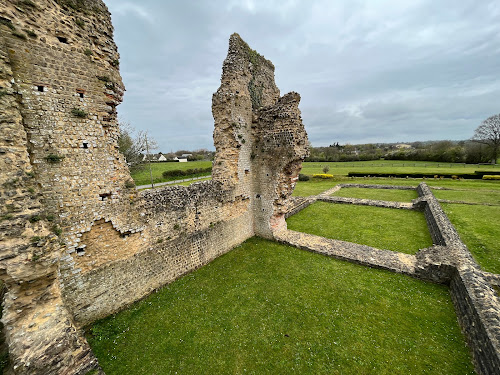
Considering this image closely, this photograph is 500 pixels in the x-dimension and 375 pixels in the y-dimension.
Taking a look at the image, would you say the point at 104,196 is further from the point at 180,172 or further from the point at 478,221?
the point at 180,172

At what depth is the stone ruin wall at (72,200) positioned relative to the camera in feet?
14.2

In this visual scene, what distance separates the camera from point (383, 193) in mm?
23172

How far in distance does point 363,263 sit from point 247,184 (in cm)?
630

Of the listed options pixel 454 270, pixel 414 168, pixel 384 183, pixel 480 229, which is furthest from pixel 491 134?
pixel 454 270

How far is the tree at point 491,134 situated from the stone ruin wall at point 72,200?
53406 mm

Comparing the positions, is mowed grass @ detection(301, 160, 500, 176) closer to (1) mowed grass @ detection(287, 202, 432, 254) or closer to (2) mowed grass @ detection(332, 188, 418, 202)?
(2) mowed grass @ detection(332, 188, 418, 202)

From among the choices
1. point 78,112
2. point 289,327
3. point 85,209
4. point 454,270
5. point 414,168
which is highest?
point 78,112

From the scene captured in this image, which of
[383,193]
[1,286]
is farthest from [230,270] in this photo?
[383,193]

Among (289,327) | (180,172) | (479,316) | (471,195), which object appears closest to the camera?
(479,316)

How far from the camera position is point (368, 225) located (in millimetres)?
13367

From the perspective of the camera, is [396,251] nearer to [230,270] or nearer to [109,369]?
[230,270]

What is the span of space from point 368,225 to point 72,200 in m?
14.4

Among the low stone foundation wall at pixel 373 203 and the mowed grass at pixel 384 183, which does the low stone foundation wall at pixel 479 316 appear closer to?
the low stone foundation wall at pixel 373 203

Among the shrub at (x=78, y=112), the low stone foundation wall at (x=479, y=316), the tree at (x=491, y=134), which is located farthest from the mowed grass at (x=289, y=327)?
the tree at (x=491, y=134)
